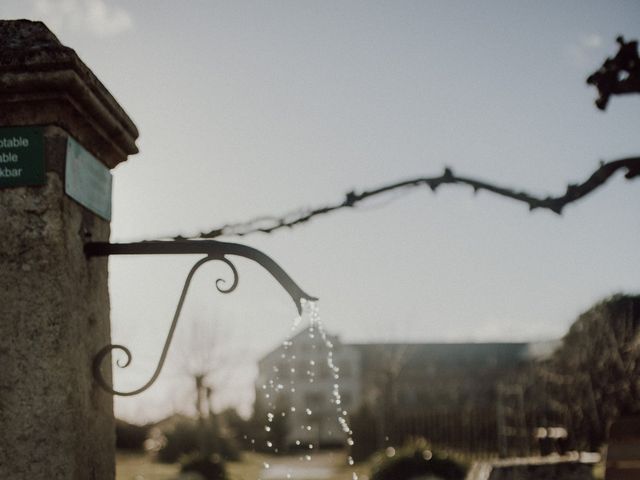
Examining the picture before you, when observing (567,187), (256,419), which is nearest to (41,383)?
(567,187)

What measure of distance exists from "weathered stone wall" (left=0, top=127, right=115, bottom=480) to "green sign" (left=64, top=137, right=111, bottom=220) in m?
0.03

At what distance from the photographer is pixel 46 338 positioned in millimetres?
1910

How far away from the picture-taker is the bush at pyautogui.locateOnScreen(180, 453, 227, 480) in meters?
16.2

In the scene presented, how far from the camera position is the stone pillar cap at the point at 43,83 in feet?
6.56

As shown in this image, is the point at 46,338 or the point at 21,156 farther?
the point at 21,156

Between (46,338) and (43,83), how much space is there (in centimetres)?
76

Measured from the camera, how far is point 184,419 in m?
27.8

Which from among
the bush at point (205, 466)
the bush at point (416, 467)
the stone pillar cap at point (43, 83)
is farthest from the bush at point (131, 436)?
the stone pillar cap at point (43, 83)


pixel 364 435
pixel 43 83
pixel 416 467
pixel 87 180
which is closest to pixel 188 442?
pixel 364 435

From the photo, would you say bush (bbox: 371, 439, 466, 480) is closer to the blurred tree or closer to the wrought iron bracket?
the blurred tree

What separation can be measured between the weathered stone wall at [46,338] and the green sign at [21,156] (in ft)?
0.08

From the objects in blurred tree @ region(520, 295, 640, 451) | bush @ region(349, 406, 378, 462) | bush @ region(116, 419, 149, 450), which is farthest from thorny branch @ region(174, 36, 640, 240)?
bush @ region(116, 419, 149, 450)

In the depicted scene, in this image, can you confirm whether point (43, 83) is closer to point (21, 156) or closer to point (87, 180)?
point (21, 156)

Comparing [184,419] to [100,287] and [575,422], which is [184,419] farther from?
[100,287]
